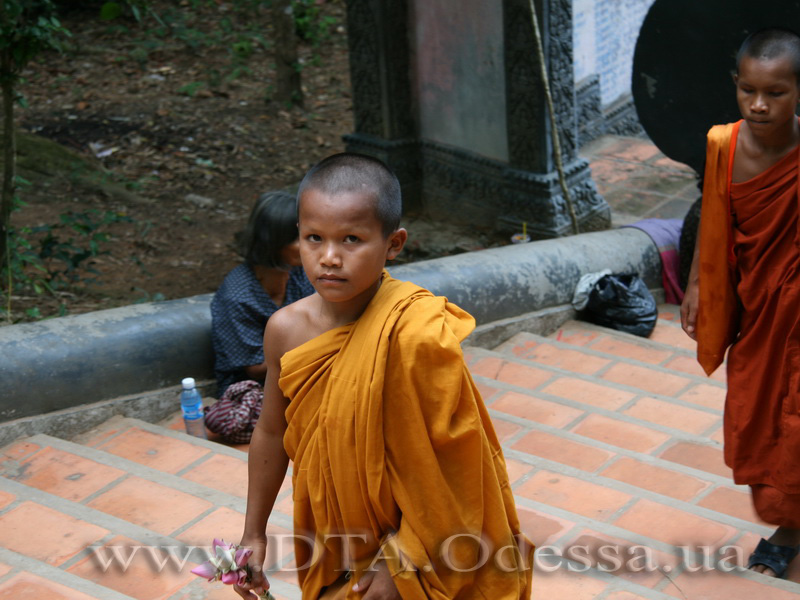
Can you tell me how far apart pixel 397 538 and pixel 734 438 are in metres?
1.60

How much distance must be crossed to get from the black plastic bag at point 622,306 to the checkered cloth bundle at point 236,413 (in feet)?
6.85

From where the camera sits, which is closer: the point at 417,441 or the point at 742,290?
the point at 417,441

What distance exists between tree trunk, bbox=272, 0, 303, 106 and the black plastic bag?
5399 millimetres

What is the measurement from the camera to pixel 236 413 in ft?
12.5

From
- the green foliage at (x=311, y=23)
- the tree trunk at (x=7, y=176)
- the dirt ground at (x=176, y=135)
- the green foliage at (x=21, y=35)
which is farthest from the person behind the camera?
the green foliage at (x=311, y=23)

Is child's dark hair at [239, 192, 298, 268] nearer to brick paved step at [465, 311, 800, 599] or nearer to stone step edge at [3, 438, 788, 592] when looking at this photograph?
stone step edge at [3, 438, 788, 592]

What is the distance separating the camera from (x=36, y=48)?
4852mm

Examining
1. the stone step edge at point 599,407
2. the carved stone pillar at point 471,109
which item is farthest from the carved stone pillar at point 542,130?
the stone step edge at point 599,407

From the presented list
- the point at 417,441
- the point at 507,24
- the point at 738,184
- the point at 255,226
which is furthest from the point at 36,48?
the point at 417,441

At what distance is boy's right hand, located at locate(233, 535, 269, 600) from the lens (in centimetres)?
208

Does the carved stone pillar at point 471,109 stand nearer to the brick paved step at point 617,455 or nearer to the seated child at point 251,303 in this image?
the brick paved step at point 617,455

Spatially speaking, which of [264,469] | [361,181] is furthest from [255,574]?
[361,181]

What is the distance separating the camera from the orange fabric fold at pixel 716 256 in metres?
3.11

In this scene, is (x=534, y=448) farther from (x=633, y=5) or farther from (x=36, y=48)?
(x=633, y=5)
